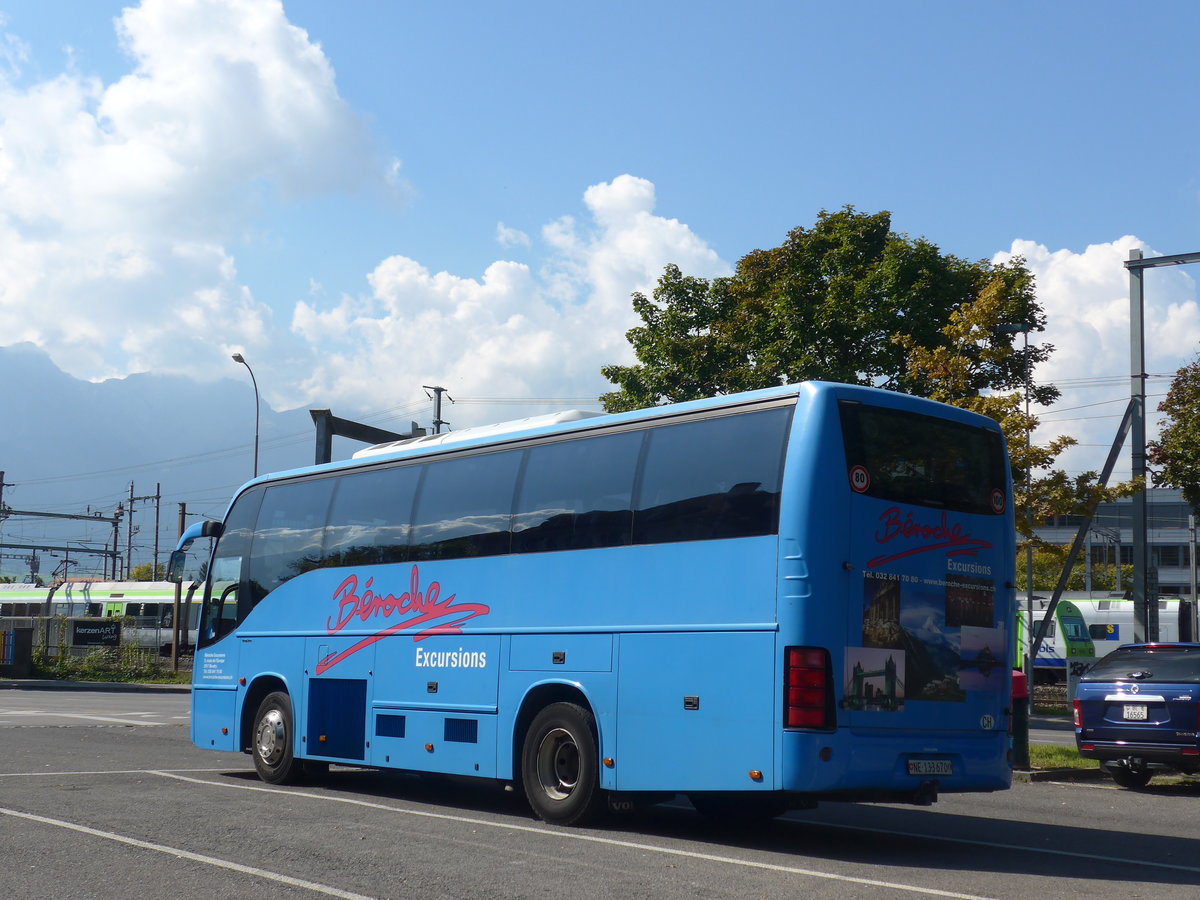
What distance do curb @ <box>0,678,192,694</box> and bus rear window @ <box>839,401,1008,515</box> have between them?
103 feet

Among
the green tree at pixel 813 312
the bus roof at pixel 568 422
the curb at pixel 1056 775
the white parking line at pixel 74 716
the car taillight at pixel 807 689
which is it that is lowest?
the white parking line at pixel 74 716

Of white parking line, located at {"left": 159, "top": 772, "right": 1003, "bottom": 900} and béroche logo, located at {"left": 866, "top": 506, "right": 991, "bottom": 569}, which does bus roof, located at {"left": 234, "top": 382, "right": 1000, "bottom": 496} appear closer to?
béroche logo, located at {"left": 866, "top": 506, "right": 991, "bottom": 569}

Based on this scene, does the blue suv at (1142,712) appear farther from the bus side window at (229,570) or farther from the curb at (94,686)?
the curb at (94,686)

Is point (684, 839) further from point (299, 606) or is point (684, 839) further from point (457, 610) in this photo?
point (299, 606)

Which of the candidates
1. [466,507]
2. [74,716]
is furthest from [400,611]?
[74,716]

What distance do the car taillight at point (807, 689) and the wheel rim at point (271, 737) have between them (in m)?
6.91

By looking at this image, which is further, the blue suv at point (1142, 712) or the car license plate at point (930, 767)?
the blue suv at point (1142, 712)

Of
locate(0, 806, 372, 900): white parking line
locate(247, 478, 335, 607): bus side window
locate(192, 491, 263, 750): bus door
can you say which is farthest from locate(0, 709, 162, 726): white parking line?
locate(0, 806, 372, 900): white parking line

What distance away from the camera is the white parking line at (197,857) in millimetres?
7617

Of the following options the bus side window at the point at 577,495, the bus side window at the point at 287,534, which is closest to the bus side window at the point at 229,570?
the bus side window at the point at 287,534

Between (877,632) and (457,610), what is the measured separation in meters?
4.28

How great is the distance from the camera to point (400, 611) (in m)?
13.2

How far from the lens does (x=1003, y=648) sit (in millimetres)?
10914

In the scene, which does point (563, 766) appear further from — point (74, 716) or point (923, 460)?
point (74, 716)
